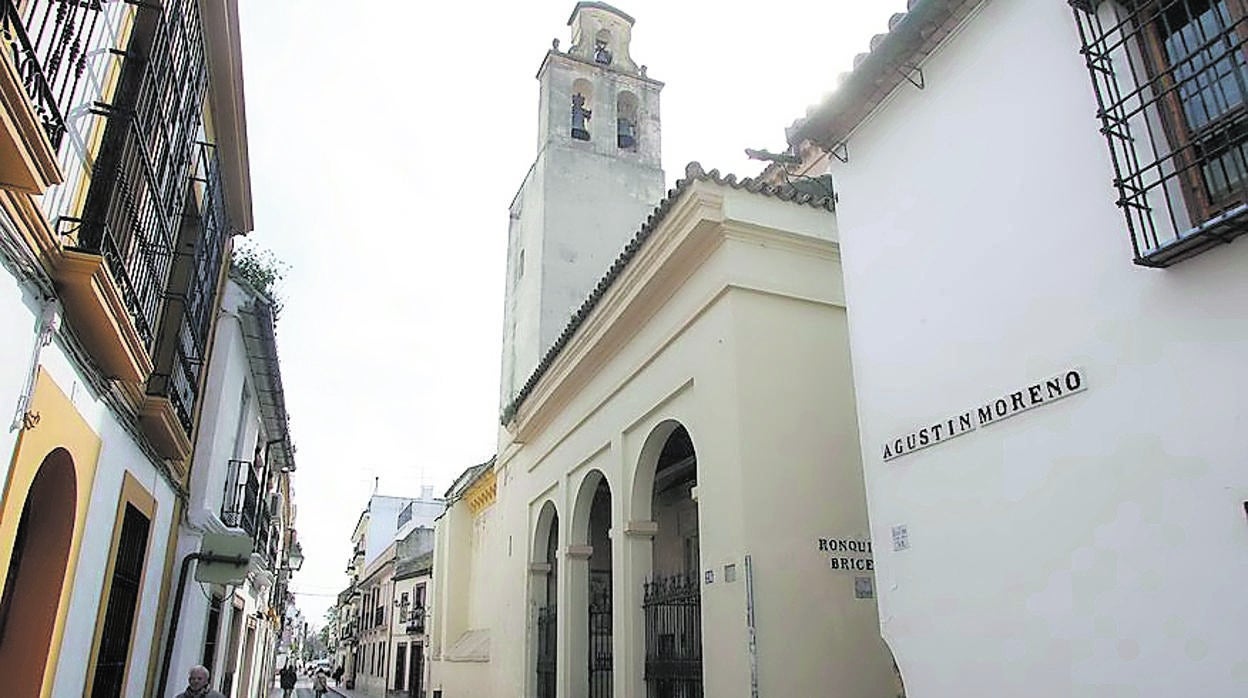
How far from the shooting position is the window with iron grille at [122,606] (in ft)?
20.1

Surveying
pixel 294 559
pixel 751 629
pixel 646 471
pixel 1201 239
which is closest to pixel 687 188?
pixel 646 471

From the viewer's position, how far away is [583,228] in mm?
16672

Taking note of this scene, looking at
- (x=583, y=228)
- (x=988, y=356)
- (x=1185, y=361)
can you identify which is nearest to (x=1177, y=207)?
(x=1185, y=361)

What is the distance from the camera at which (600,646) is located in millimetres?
10906

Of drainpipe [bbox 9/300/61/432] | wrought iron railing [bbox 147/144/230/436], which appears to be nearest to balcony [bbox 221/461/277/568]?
wrought iron railing [bbox 147/144/230/436]

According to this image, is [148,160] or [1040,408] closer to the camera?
[1040,408]

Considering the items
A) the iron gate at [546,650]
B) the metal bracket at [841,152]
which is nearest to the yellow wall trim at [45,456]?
the metal bracket at [841,152]

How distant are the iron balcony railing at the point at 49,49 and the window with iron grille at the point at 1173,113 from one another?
176 inches

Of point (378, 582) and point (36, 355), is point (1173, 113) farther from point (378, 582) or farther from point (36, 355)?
point (378, 582)

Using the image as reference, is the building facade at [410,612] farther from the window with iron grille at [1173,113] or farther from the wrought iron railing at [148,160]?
the window with iron grille at [1173,113]

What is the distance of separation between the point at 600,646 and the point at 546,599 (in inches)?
83.4

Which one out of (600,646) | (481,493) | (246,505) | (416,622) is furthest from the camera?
(416,622)

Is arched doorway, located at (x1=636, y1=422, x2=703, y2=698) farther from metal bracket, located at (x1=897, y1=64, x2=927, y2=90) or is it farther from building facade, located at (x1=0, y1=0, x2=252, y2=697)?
building facade, located at (x1=0, y1=0, x2=252, y2=697)

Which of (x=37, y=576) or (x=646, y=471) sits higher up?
(x=646, y=471)
